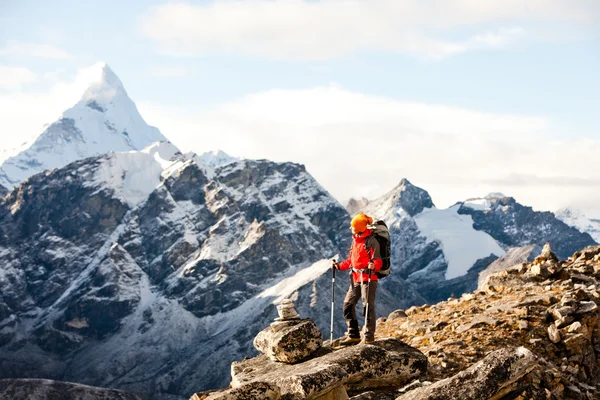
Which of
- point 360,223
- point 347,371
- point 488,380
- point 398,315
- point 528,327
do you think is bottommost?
point 398,315

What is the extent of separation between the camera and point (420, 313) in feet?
117

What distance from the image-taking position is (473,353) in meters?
25.4

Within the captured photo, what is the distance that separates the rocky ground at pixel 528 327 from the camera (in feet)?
81.6

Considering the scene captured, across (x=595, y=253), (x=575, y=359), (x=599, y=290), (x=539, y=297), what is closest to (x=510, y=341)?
(x=575, y=359)

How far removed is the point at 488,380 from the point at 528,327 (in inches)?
393

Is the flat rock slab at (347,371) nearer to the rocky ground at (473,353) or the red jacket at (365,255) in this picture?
the rocky ground at (473,353)

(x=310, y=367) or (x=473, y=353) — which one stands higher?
(x=310, y=367)

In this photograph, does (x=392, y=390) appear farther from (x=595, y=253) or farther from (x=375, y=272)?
(x=595, y=253)

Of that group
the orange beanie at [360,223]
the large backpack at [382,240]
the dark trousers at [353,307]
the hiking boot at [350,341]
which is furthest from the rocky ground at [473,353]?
the orange beanie at [360,223]

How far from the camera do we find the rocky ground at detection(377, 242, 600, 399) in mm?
24880

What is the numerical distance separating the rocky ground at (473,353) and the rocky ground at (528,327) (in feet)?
0.13

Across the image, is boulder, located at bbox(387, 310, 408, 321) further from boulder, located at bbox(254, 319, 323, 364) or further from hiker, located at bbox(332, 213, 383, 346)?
boulder, located at bbox(254, 319, 323, 364)

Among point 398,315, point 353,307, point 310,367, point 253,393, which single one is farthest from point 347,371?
point 398,315

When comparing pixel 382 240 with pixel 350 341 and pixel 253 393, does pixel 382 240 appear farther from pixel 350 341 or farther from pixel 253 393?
pixel 253 393
